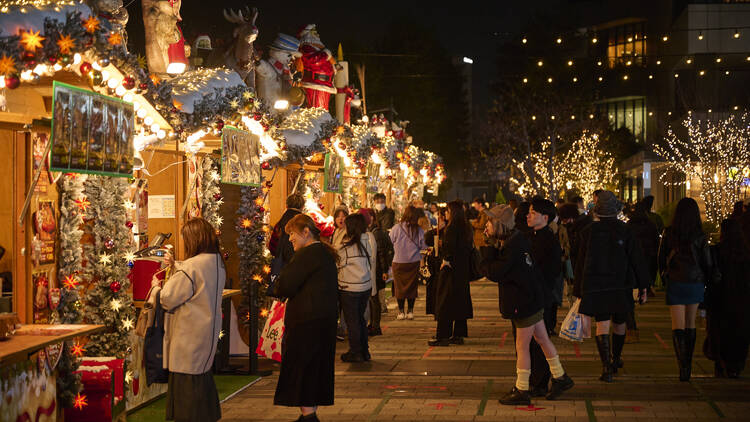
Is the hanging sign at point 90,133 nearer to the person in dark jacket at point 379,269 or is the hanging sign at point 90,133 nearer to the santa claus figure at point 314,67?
the person in dark jacket at point 379,269

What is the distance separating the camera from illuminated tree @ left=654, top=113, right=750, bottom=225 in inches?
1056

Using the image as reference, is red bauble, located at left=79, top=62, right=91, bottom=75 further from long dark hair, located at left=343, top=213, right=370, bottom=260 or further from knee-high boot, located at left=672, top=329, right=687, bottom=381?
knee-high boot, located at left=672, top=329, right=687, bottom=381

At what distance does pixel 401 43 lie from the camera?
59750 millimetres

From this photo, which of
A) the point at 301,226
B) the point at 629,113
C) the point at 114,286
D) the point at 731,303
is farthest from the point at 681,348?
the point at 629,113

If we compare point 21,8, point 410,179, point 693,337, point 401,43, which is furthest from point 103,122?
point 401,43

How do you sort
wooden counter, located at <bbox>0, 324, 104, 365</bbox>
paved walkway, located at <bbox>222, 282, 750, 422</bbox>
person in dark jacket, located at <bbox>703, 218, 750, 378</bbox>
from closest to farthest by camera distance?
wooden counter, located at <bbox>0, 324, 104, 365</bbox> → paved walkway, located at <bbox>222, 282, 750, 422</bbox> → person in dark jacket, located at <bbox>703, 218, 750, 378</bbox>

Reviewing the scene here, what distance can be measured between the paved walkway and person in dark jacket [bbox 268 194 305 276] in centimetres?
145

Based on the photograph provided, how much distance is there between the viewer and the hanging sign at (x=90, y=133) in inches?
268

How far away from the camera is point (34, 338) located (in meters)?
6.55

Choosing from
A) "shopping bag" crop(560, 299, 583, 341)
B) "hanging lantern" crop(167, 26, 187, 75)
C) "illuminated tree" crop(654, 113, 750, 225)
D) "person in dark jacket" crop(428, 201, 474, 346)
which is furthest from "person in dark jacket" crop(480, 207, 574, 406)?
"illuminated tree" crop(654, 113, 750, 225)

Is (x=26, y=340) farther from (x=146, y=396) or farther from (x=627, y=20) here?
(x=627, y=20)

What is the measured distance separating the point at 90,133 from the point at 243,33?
5727 mm

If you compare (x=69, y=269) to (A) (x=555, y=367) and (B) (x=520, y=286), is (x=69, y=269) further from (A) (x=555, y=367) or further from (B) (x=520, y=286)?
(A) (x=555, y=367)

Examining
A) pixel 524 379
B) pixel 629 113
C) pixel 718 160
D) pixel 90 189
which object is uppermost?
pixel 629 113
